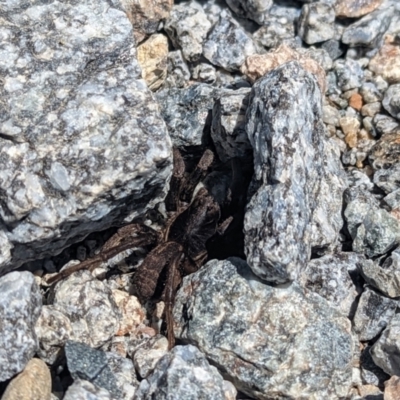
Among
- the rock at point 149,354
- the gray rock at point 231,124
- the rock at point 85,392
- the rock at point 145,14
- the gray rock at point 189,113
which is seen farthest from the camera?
the rock at point 145,14

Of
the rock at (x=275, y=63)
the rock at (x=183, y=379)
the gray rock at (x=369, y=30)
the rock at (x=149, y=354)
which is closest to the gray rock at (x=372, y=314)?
the rock at (x=183, y=379)

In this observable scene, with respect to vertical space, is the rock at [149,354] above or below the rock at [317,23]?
below

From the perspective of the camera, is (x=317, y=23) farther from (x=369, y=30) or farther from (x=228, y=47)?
(x=228, y=47)

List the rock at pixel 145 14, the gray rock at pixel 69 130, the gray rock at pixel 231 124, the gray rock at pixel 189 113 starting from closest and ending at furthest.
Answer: the gray rock at pixel 69 130 → the gray rock at pixel 231 124 → the gray rock at pixel 189 113 → the rock at pixel 145 14

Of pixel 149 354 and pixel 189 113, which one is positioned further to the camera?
pixel 189 113

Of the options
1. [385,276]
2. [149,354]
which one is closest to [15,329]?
[149,354]

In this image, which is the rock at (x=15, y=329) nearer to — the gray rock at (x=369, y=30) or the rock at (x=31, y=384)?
the rock at (x=31, y=384)

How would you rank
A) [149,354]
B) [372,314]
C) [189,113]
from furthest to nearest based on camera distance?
[189,113], [372,314], [149,354]
